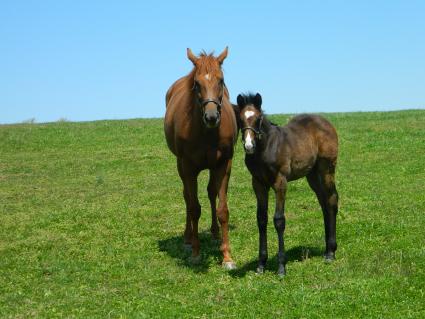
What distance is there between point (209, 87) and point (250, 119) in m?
0.95

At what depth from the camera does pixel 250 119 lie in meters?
8.43

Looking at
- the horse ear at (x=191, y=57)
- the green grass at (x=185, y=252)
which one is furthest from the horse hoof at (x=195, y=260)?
the horse ear at (x=191, y=57)

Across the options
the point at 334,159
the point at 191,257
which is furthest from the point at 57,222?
the point at 334,159

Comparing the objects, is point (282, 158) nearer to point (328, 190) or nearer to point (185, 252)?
point (328, 190)

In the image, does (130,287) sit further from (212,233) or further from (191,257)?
(212,233)

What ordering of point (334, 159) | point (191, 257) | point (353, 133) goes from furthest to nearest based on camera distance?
point (353, 133), point (191, 257), point (334, 159)

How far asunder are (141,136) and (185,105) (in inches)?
737

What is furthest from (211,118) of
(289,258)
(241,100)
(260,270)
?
(289,258)

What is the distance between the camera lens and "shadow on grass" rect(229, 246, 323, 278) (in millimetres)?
Answer: 9336

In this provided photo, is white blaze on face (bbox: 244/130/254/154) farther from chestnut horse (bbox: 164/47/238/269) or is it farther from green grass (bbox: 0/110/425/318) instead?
green grass (bbox: 0/110/425/318)

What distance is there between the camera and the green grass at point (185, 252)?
773 cm

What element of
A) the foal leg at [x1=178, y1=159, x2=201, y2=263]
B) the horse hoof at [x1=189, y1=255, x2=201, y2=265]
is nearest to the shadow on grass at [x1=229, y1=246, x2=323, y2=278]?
the horse hoof at [x1=189, y1=255, x2=201, y2=265]

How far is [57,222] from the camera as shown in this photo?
13.5m

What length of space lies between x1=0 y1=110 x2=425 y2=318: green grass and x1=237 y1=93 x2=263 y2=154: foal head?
6.65 ft
